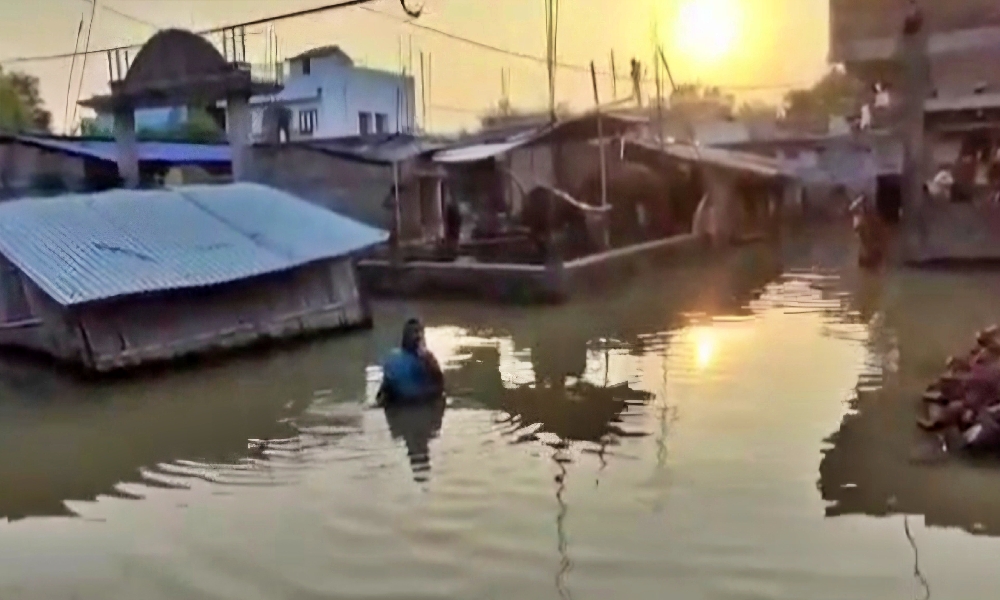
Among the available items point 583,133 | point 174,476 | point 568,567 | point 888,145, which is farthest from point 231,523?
point 888,145

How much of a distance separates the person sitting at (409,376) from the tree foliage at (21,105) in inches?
48.4

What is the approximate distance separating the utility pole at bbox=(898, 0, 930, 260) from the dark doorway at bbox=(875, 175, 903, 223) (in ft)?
0.06

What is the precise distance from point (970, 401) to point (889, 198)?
1.09m

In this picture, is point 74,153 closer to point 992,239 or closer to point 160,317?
point 160,317

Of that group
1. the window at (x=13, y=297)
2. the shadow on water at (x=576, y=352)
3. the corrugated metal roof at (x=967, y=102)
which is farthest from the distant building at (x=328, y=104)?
the corrugated metal roof at (x=967, y=102)

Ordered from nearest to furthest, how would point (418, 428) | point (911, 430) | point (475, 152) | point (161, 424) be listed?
point (911, 430) < point (418, 428) < point (161, 424) < point (475, 152)

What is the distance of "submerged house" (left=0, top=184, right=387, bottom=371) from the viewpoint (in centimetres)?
319

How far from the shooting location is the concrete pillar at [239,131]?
3344 millimetres

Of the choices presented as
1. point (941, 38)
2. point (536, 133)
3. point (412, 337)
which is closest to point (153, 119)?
point (412, 337)

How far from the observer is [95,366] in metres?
3.23

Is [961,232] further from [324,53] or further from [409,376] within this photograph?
[324,53]

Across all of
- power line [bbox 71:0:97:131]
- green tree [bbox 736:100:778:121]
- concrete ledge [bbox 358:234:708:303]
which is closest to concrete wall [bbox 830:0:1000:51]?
green tree [bbox 736:100:778:121]

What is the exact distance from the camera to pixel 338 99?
3.39m

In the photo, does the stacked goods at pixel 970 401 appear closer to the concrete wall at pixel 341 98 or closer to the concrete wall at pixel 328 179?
the concrete wall at pixel 341 98
